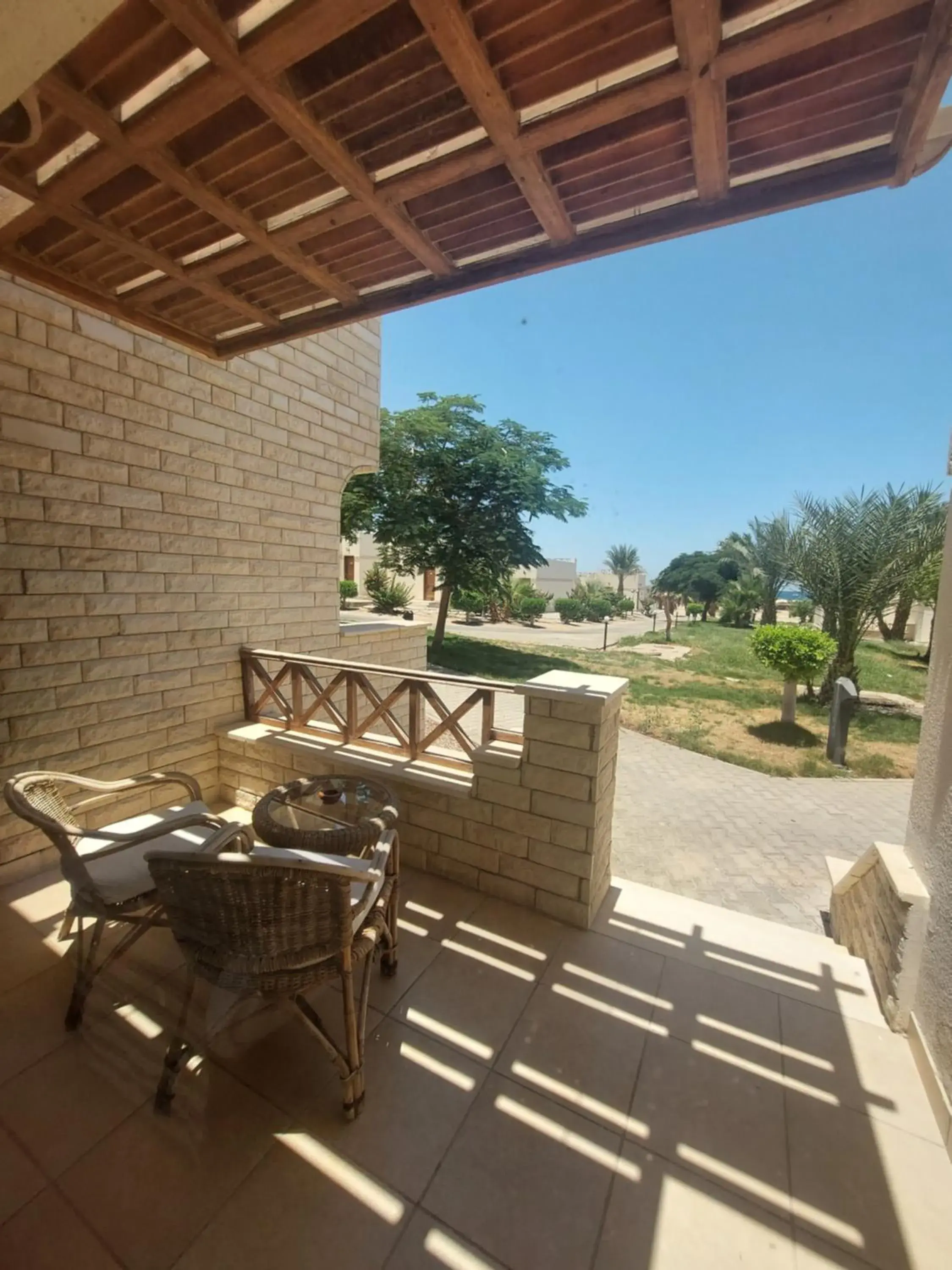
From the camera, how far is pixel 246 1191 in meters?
1.25

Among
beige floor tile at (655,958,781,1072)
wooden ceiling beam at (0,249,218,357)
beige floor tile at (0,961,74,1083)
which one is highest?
wooden ceiling beam at (0,249,218,357)

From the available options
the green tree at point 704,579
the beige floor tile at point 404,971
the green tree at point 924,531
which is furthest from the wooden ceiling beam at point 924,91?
the green tree at point 704,579

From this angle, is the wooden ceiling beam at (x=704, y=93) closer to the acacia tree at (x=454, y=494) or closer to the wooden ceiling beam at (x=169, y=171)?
the wooden ceiling beam at (x=169, y=171)

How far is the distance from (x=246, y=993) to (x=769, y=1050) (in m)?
1.82

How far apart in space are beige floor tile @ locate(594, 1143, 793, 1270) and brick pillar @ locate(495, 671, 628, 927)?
993 mm

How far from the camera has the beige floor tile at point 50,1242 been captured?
3.63 ft

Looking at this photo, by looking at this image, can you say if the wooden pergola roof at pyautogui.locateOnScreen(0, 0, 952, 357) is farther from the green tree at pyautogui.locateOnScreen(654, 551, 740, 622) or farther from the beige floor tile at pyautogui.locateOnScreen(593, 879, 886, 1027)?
the green tree at pyautogui.locateOnScreen(654, 551, 740, 622)

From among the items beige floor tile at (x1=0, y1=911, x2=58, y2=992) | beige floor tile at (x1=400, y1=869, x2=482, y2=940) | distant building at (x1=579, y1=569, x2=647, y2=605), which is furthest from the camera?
distant building at (x1=579, y1=569, x2=647, y2=605)

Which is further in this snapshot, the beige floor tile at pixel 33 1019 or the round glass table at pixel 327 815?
the round glass table at pixel 327 815

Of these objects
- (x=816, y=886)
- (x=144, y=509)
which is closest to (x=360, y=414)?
(x=144, y=509)

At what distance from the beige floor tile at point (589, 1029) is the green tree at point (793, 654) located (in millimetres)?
7939

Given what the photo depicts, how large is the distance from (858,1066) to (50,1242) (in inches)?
95.1

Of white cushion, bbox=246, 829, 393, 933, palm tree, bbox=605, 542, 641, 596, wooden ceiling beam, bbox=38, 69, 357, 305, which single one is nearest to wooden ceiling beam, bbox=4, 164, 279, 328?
wooden ceiling beam, bbox=38, 69, 357, 305

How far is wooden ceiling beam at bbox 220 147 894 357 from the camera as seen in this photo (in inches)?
54.9
